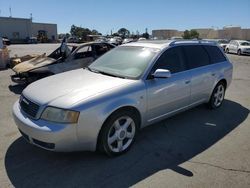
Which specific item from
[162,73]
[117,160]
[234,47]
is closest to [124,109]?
[117,160]

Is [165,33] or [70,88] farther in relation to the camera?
[165,33]

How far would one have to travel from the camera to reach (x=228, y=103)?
273 inches

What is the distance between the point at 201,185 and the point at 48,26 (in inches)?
3389

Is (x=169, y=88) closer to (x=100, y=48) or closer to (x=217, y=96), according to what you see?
(x=217, y=96)

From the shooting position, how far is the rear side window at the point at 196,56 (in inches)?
209

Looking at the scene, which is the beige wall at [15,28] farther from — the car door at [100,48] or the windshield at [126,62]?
the windshield at [126,62]

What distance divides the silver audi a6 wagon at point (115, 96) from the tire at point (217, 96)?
1.10ft

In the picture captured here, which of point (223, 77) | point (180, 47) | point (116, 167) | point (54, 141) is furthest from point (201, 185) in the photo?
point (223, 77)

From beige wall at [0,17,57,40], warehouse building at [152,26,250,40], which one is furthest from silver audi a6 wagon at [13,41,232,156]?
beige wall at [0,17,57,40]

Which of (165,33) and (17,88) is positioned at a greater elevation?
(165,33)

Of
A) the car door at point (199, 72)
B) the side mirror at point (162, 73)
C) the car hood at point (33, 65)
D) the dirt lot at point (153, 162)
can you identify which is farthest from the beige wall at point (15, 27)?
the side mirror at point (162, 73)

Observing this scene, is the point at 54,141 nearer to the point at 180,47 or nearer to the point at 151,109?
the point at 151,109

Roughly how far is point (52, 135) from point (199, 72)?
10.7ft

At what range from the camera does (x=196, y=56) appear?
5539mm
